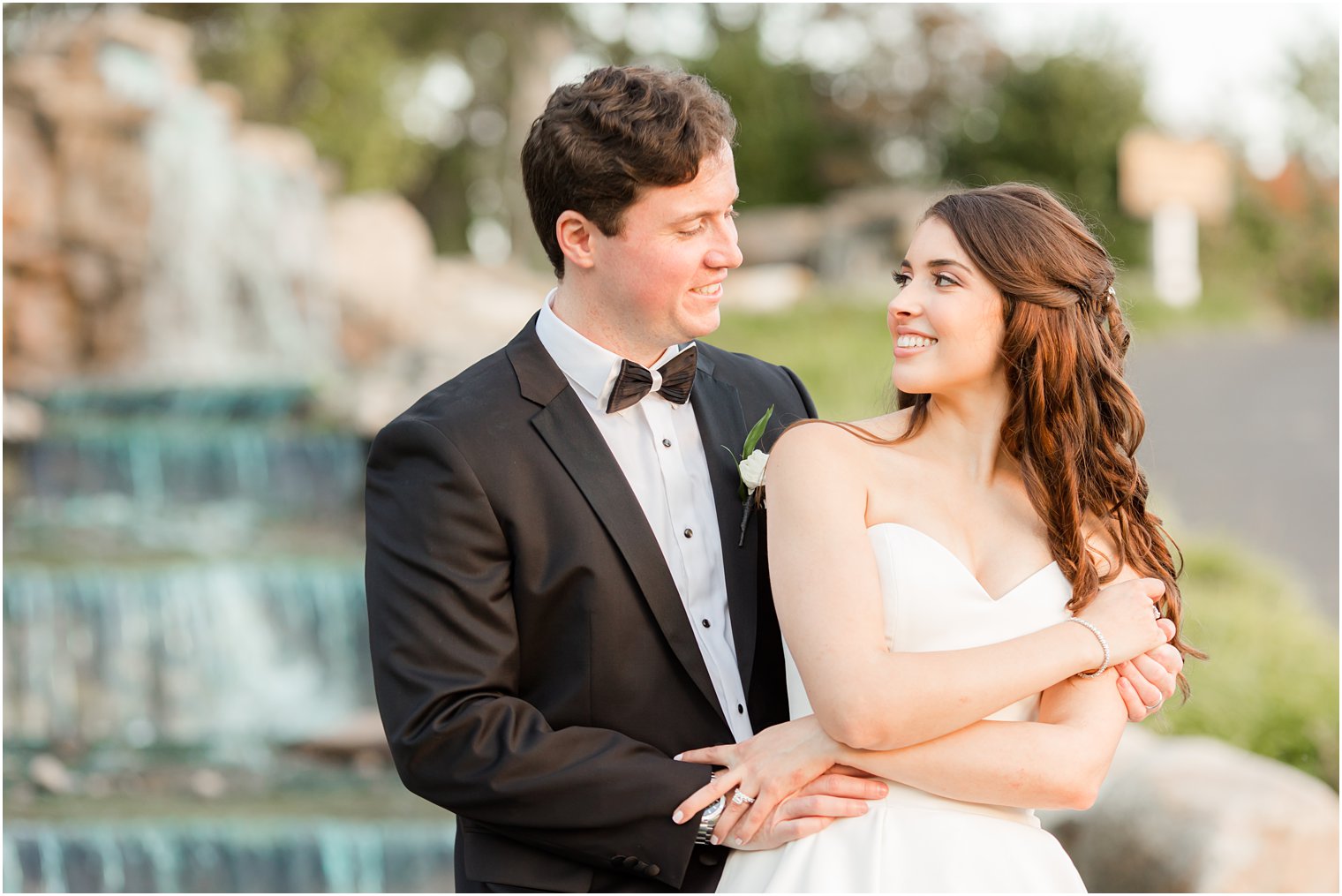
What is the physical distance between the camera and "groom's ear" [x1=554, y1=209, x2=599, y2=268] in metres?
3.04

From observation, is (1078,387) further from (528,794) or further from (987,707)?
(528,794)

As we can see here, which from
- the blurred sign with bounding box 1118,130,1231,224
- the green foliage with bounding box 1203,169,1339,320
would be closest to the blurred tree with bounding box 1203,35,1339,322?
the green foliage with bounding box 1203,169,1339,320

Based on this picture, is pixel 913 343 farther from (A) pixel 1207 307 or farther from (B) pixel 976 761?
(A) pixel 1207 307

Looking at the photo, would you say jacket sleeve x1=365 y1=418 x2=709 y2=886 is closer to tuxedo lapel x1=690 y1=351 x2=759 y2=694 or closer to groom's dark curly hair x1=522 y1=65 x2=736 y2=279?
tuxedo lapel x1=690 y1=351 x2=759 y2=694

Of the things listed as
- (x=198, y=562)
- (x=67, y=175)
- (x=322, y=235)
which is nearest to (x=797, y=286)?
(x=322, y=235)

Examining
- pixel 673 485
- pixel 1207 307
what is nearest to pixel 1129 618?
pixel 673 485

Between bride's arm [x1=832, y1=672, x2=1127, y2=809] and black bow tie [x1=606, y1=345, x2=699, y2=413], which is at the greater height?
black bow tie [x1=606, y1=345, x2=699, y2=413]

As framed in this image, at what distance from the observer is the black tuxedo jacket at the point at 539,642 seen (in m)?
2.66

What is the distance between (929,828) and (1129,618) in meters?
0.56

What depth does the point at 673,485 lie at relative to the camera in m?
3.04

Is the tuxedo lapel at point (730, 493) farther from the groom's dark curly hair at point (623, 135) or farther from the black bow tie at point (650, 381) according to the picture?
the groom's dark curly hair at point (623, 135)

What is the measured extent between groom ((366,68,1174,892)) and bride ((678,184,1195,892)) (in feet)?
0.32

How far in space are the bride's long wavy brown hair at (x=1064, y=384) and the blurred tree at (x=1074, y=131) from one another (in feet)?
61.7

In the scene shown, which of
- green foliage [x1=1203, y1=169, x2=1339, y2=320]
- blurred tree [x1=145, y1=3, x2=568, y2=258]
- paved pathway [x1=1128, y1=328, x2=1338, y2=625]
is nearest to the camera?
paved pathway [x1=1128, y1=328, x2=1338, y2=625]
